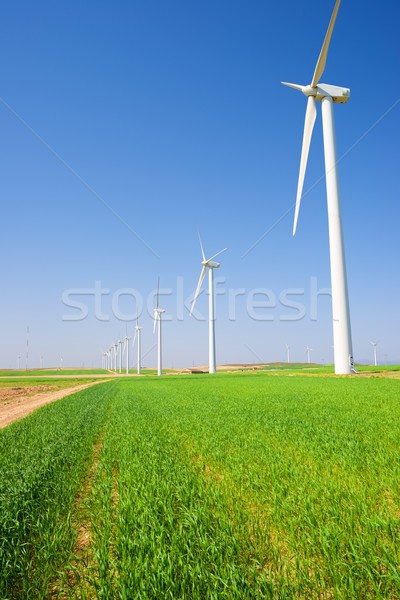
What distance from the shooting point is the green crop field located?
370 cm

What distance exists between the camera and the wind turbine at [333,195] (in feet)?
135

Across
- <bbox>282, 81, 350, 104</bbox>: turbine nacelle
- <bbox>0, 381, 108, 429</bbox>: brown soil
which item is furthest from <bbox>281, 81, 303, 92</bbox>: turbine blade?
<bbox>0, 381, 108, 429</bbox>: brown soil

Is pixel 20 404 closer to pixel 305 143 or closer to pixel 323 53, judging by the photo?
pixel 305 143

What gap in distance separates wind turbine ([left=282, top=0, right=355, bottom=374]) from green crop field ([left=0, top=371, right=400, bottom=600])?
106 ft

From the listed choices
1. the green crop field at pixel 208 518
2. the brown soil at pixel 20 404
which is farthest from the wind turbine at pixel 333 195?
the green crop field at pixel 208 518

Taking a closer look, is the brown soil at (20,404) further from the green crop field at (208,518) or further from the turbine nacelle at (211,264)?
the turbine nacelle at (211,264)

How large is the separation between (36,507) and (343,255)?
4147 cm

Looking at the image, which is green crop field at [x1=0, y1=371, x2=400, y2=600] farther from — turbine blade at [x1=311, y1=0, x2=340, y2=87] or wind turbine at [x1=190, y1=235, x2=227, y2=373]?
wind turbine at [x1=190, y1=235, x2=227, y2=373]

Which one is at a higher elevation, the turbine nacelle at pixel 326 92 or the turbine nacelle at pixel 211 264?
the turbine nacelle at pixel 326 92

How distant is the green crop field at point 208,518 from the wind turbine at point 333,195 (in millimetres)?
32211

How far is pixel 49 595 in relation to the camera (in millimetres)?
4043

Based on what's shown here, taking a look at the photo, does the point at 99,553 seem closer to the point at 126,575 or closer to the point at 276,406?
the point at 126,575

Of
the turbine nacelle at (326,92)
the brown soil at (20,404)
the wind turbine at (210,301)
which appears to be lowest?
the brown soil at (20,404)

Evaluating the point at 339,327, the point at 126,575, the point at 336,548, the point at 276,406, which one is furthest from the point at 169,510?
the point at 339,327
